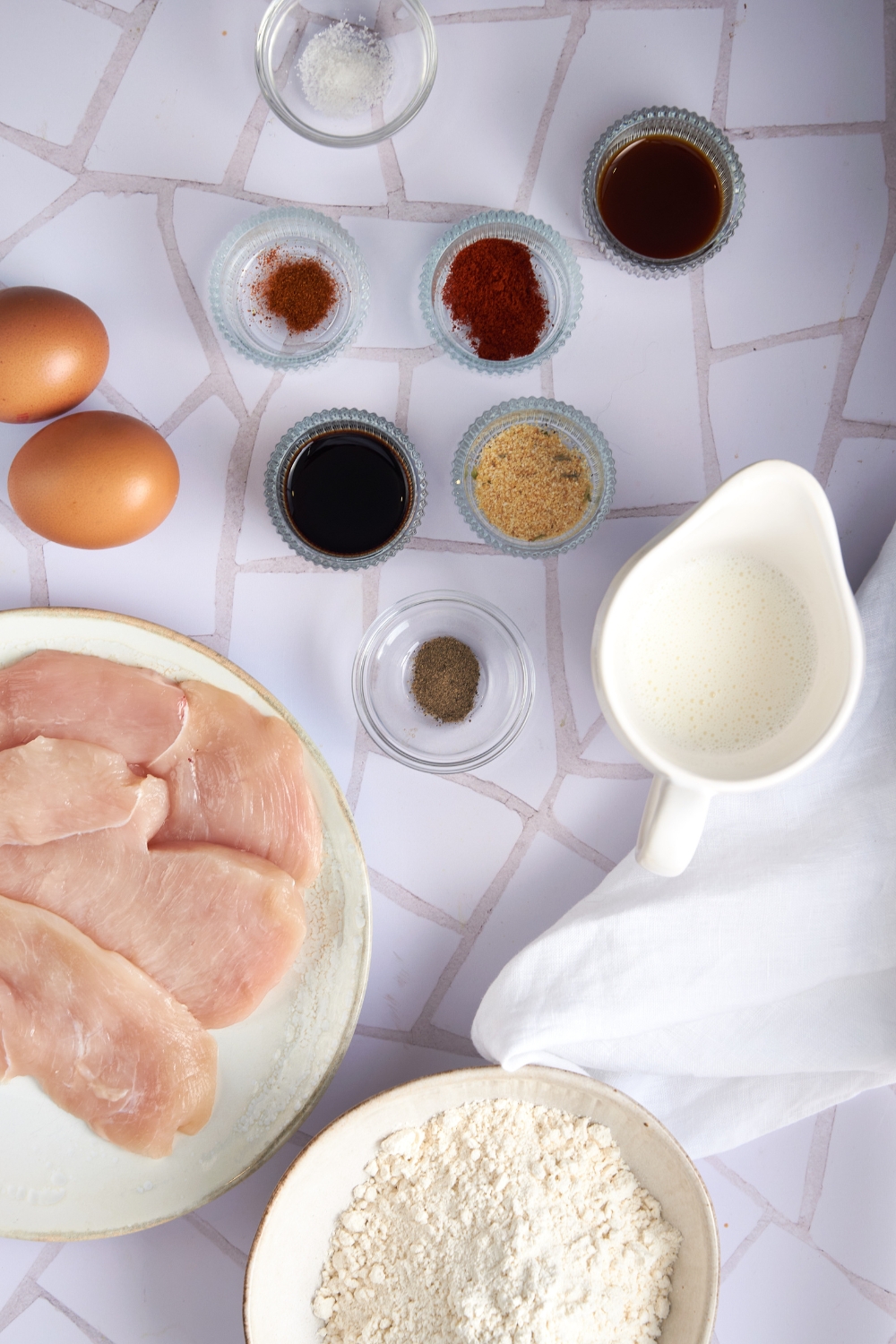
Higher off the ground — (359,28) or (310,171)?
(359,28)

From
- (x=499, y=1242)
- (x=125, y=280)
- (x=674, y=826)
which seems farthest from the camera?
(x=125, y=280)

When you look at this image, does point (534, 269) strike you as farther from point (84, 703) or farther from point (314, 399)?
point (84, 703)

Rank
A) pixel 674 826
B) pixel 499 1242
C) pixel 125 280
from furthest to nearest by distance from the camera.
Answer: pixel 125 280 → pixel 499 1242 → pixel 674 826

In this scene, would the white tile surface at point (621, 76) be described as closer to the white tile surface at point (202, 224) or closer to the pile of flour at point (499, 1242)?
the white tile surface at point (202, 224)

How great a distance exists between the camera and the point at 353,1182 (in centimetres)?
109

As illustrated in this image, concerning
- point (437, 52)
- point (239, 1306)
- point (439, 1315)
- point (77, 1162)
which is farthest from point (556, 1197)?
point (437, 52)

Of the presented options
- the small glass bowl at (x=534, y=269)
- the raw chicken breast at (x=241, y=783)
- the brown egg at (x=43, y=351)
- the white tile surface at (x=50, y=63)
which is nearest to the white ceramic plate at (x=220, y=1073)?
the raw chicken breast at (x=241, y=783)

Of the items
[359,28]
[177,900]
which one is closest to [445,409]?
[359,28]

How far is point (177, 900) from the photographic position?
1098mm

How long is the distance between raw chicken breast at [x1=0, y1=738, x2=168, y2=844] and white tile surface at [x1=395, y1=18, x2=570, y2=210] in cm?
79

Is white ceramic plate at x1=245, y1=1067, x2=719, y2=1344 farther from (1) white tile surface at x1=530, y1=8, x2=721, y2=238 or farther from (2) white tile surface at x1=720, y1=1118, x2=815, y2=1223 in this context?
(1) white tile surface at x1=530, y1=8, x2=721, y2=238

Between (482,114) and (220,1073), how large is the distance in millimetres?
1219

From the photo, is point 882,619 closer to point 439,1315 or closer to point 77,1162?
point 439,1315

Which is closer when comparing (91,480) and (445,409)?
(91,480)
